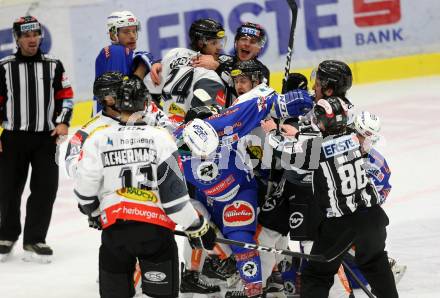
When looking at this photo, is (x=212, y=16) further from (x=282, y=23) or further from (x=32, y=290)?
(x=32, y=290)

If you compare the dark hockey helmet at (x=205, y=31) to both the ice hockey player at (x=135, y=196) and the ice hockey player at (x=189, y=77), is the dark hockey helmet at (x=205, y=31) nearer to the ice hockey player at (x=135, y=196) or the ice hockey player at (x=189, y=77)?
the ice hockey player at (x=189, y=77)

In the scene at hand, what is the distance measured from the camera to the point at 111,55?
622 cm

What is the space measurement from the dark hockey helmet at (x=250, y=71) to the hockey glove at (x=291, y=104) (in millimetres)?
211

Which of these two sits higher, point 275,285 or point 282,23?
point 282,23

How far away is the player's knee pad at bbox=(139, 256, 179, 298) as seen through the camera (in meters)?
4.53

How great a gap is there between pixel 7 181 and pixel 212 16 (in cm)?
389

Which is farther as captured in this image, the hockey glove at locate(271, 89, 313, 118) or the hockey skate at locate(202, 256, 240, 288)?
the hockey skate at locate(202, 256, 240, 288)

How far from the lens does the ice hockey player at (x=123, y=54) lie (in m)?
6.21

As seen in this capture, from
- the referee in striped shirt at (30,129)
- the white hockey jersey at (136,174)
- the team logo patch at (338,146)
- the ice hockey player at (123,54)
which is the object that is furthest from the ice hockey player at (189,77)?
the white hockey jersey at (136,174)

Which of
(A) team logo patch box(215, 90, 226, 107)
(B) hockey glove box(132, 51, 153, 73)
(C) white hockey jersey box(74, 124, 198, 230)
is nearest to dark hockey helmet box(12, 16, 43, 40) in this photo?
(B) hockey glove box(132, 51, 153, 73)

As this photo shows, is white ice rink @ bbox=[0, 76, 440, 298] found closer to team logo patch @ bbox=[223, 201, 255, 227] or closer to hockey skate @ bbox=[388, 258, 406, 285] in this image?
hockey skate @ bbox=[388, 258, 406, 285]

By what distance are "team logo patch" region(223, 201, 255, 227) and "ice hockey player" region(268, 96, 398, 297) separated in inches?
20.8

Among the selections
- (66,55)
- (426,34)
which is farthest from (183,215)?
(426,34)

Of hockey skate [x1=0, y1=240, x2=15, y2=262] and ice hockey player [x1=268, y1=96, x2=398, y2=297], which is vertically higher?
ice hockey player [x1=268, y1=96, x2=398, y2=297]
